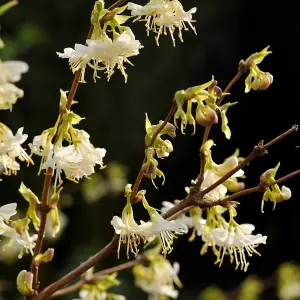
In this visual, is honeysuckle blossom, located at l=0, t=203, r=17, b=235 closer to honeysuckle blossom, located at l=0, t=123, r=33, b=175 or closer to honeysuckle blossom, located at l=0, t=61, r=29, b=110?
honeysuckle blossom, located at l=0, t=123, r=33, b=175

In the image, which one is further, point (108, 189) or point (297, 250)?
point (297, 250)

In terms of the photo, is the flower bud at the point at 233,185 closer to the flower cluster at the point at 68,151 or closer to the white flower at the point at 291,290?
the flower cluster at the point at 68,151

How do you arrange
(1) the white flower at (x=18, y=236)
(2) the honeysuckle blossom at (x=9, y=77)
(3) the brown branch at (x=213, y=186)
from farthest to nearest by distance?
(1) the white flower at (x=18, y=236), (3) the brown branch at (x=213, y=186), (2) the honeysuckle blossom at (x=9, y=77)

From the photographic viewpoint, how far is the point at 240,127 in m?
2.51

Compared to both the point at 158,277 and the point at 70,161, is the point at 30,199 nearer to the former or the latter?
the point at 70,161

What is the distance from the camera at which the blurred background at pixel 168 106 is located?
246 centimetres

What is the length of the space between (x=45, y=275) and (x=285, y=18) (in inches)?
52.9

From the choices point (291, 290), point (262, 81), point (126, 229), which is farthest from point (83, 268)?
point (291, 290)

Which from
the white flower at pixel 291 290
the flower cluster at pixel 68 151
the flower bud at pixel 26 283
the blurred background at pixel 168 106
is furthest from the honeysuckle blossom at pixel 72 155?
the blurred background at pixel 168 106

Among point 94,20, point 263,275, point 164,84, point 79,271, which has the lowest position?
point 263,275

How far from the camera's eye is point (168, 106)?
2.46m

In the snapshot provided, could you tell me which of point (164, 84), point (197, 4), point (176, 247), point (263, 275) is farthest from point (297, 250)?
point (197, 4)

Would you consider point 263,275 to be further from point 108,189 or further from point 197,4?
point 197,4

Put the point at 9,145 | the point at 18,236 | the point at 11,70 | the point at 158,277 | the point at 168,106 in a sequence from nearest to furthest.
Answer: the point at 11,70
the point at 9,145
the point at 18,236
the point at 158,277
the point at 168,106
